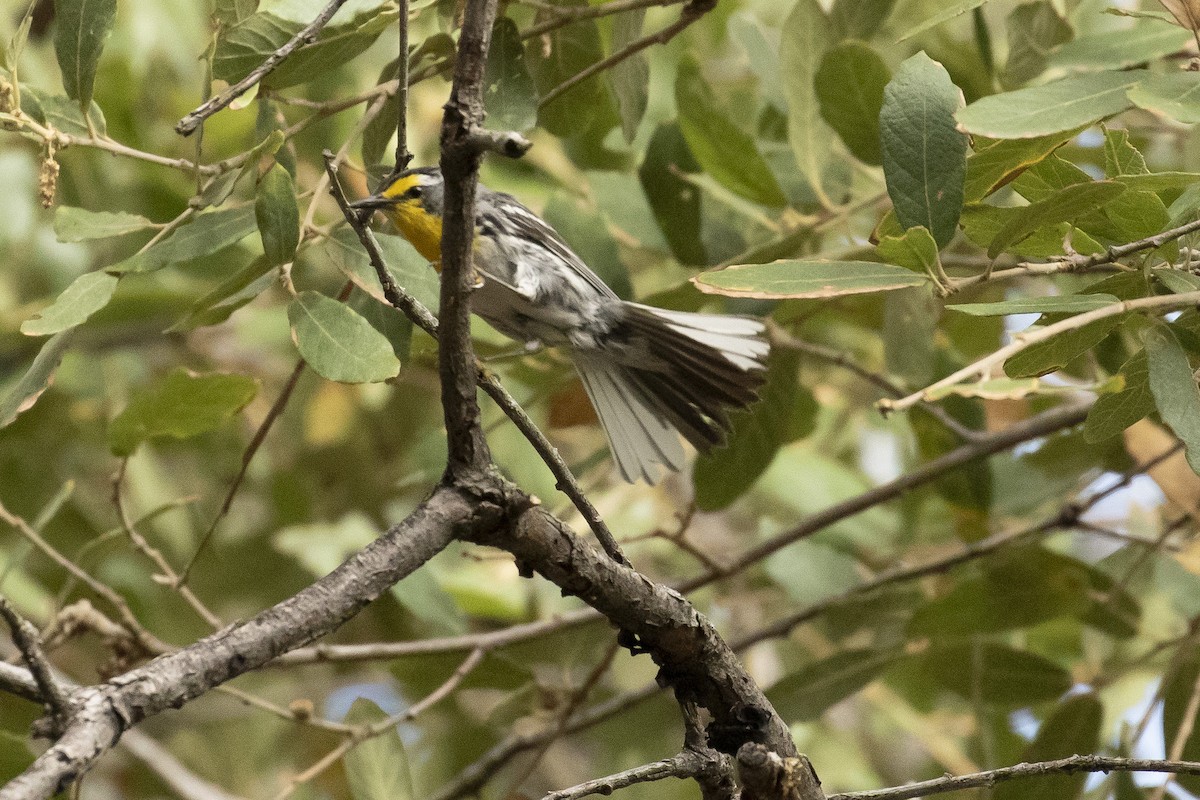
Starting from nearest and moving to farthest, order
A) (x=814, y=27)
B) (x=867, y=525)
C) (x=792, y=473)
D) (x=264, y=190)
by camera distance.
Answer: (x=264, y=190)
(x=814, y=27)
(x=867, y=525)
(x=792, y=473)

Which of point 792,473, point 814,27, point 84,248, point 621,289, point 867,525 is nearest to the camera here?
point 814,27

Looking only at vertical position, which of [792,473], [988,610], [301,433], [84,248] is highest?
[84,248]

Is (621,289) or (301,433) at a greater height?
(301,433)

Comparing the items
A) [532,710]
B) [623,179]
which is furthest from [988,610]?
[623,179]

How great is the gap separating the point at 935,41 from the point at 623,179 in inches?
26.9

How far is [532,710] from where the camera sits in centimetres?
248

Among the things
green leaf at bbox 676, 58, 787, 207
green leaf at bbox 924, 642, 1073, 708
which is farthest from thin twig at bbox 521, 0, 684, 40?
green leaf at bbox 924, 642, 1073, 708

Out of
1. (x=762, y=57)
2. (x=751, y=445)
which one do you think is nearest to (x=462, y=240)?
(x=751, y=445)

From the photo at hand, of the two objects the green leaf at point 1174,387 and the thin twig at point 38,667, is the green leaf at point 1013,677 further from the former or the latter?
the thin twig at point 38,667

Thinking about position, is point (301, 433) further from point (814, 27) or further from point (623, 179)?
point (814, 27)

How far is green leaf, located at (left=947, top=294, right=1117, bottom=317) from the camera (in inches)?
44.0

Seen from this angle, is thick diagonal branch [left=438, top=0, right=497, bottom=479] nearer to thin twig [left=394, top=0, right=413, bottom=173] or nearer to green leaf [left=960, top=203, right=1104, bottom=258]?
thin twig [left=394, top=0, right=413, bottom=173]

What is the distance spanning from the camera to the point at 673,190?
2221mm

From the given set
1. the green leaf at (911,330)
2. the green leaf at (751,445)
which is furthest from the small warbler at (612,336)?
the green leaf at (911,330)
